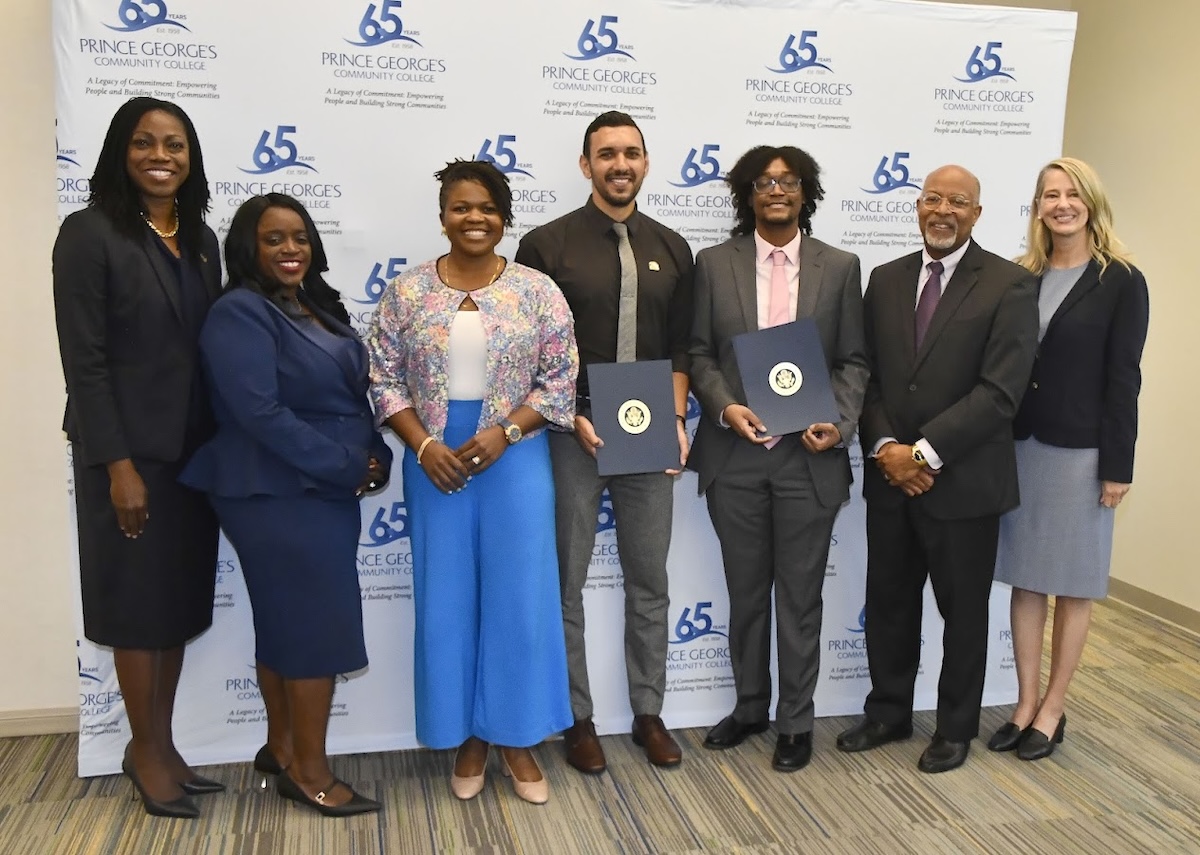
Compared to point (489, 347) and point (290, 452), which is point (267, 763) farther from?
point (489, 347)

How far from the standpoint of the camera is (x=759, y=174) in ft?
9.79

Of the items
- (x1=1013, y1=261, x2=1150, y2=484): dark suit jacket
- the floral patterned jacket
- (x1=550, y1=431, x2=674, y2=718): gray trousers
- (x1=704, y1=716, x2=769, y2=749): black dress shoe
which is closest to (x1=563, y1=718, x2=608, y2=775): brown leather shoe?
(x1=550, y1=431, x2=674, y2=718): gray trousers

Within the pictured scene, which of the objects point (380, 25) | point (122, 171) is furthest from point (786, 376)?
point (122, 171)

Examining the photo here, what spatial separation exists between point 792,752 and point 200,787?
1812 mm

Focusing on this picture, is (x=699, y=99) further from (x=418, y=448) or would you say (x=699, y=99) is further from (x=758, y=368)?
(x=418, y=448)

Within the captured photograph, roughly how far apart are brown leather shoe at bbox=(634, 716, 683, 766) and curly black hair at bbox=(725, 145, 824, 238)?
1627mm

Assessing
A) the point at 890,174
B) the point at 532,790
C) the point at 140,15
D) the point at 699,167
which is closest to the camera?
the point at 532,790

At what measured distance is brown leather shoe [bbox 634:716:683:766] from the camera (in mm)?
3041

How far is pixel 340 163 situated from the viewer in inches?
120

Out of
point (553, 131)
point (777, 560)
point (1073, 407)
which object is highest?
point (553, 131)

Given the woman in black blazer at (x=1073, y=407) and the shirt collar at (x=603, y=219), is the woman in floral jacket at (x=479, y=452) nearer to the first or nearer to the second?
the shirt collar at (x=603, y=219)

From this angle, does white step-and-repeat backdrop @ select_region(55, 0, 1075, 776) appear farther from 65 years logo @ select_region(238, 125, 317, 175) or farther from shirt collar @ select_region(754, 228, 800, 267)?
shirt collar @ select_region(754, 228, 800, 267)

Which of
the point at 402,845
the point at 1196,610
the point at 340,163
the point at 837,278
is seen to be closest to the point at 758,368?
the point at 837,278

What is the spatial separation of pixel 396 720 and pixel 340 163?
1.85 meters
